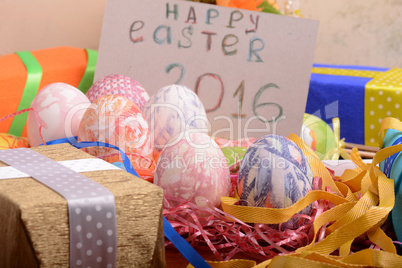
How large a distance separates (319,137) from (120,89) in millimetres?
379

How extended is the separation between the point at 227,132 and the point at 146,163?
26 centimetres

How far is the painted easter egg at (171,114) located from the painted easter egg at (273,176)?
18cm

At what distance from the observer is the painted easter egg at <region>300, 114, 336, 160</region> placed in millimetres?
821

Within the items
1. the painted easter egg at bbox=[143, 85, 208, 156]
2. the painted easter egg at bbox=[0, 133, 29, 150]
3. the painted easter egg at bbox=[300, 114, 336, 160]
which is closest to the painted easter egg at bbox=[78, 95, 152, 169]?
the painted easter egg at bbox=[143, 85, 208, 156]

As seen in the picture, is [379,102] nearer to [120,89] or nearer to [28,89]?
[120,89]

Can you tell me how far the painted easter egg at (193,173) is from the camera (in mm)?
552

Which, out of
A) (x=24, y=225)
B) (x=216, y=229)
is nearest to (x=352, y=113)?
(x=216, y=229)

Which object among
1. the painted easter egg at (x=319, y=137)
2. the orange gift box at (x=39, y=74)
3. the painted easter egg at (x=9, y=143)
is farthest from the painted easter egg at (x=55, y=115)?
the painted easter egg at (x=319, y=137)

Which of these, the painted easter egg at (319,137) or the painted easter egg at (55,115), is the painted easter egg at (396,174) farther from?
the painted easter egg at (55,115)

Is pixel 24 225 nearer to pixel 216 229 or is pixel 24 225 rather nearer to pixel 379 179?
pixel 216 229

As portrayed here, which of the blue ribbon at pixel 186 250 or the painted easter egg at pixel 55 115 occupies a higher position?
the painted easter egg at pixel 55 115

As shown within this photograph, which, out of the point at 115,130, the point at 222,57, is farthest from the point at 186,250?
the point at 222,57

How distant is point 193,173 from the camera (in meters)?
0.55

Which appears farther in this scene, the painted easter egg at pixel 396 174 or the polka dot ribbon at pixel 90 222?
the painted easter egg at pixel 396 174
